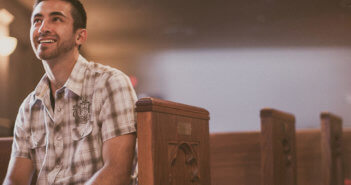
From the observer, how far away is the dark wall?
4.66 m

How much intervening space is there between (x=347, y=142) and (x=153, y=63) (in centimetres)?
420

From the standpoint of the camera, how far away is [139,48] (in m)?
6.75

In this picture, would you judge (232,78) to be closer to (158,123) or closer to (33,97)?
(33,97)

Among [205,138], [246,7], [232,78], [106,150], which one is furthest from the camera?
[232,78]

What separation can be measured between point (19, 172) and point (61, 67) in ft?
1.29

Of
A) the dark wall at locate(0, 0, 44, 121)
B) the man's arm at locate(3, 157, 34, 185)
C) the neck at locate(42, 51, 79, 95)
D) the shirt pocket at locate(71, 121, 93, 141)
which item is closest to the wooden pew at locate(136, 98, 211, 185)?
the shirt pocket at locate(71, 121, 93, 141)

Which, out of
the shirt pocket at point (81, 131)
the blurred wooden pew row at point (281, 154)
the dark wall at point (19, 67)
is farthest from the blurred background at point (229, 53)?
the shirt pocket at point (81, 131)

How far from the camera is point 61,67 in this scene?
153cm

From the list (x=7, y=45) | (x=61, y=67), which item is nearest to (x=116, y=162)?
(x=61, y=67)

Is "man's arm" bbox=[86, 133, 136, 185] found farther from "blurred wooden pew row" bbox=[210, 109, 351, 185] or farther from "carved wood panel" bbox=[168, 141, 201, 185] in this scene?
"blurred wooden pew row" bbox=[210, 109, 351, 185]

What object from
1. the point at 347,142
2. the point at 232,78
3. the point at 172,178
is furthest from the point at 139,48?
the point at 172,178

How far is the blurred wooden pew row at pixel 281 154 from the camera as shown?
1.74m

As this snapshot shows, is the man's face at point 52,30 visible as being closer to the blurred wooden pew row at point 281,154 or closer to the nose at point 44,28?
the nose at point 44,28

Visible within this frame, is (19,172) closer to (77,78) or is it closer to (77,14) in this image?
(77,78)
